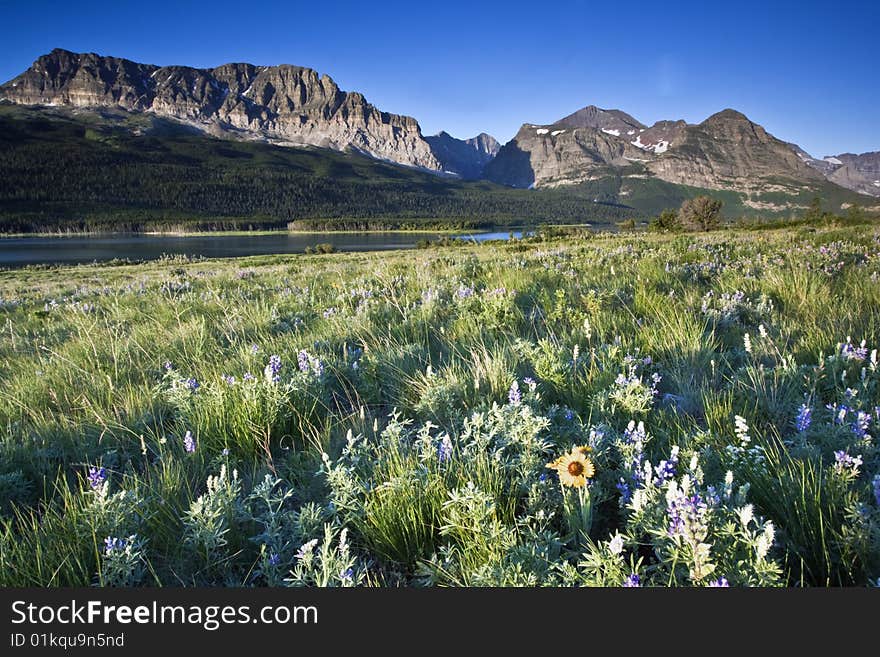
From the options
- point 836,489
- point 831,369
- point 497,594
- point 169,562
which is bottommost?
point 169,562

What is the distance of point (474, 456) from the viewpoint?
2.03 meters

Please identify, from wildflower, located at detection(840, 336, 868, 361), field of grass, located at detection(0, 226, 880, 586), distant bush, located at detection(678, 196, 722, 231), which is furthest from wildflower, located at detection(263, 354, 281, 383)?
distant bush, located at detection(678, 196, 722, 231)

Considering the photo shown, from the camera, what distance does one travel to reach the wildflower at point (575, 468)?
5.76ft

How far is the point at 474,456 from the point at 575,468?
1.49 ft

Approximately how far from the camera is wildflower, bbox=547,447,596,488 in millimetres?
1757

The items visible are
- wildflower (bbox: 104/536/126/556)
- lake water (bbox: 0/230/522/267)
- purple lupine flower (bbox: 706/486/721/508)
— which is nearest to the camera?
purple lupine flower (bbox: 706/486/721/508)

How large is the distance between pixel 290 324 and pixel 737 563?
18.0ft

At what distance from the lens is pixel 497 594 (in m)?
1.39

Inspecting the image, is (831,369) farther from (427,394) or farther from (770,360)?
(427,394)

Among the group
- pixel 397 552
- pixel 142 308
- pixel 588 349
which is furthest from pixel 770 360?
pixel 142 308

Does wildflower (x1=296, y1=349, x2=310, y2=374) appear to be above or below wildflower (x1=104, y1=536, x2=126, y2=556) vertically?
above

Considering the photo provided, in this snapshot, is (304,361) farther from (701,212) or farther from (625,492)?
(701,212)

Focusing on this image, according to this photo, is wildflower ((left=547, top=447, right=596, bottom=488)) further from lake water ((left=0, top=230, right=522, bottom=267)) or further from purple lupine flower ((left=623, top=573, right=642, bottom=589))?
lake water ((left=0, top=230, right=522, bottom=267))

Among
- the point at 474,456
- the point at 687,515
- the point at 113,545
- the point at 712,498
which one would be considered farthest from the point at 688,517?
the point at 113,545
